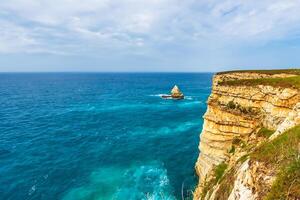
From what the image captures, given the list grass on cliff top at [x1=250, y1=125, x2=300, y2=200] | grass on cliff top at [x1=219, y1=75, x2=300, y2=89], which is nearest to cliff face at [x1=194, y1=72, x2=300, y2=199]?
grass on cliff top at [x1=219, y1=75, x2=300, y2=89]

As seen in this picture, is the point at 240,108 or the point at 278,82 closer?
the point at 278,82

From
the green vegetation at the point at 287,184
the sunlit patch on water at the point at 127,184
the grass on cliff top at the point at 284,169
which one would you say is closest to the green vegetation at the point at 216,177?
the sunlit patch on water at the point at 127,184

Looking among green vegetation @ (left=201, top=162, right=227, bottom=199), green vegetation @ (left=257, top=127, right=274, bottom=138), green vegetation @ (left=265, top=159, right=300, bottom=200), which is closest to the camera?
green vegetation @ (left=265, top=159, right=300, bottom=200)

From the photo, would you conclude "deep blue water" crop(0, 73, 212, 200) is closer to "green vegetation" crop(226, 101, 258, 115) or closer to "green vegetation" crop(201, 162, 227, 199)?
"green vegetation" crop(201, 162, 227, 199)

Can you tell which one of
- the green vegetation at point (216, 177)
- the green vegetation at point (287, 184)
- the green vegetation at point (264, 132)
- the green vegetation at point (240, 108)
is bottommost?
the green vegetation at point (216, 177)

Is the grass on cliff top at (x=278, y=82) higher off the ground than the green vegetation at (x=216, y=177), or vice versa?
the grass on cliff top at (x=278, y=82)

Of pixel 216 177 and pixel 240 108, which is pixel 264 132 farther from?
pixel 216 177

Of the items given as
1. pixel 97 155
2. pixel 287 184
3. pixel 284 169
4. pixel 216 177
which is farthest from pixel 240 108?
pixel 97 155

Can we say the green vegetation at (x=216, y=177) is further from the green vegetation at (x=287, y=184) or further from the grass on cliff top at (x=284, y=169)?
the green vegetation at (x=287, y=184)

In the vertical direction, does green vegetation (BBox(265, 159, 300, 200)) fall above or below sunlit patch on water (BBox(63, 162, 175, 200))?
above

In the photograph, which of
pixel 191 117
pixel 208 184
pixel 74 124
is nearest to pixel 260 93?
pixel 208 184

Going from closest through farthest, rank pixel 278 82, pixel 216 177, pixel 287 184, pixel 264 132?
pixel 287 184
pixel 216 177
pixel 264 132
pixel 278 82
